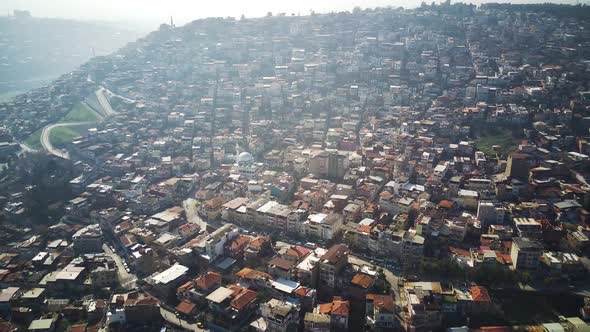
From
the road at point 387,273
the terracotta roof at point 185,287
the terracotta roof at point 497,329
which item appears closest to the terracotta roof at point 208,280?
the terracotta roof at point 185,287

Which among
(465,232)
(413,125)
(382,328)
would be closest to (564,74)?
(413,125)

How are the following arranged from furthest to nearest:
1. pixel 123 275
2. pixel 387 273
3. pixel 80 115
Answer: pixel 80 115
pixel 123 275
pixel 387 273

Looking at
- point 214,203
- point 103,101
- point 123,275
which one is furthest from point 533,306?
point 103,101

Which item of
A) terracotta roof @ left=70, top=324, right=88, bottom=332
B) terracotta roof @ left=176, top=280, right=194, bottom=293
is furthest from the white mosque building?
terracotta roof @ left=70, top=324, right=88, bottom=332

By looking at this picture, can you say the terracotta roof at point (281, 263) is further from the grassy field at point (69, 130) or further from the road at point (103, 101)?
the road at point (103, 101)

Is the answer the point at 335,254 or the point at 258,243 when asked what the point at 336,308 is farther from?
the point at 258,243

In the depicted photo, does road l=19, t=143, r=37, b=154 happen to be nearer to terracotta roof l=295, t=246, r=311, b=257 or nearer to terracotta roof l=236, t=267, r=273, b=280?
terracotta roof l=236, t=267, r=273, b=280

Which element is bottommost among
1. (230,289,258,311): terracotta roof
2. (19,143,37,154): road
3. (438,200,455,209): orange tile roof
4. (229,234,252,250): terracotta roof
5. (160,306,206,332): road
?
(160,306,206,332): road
